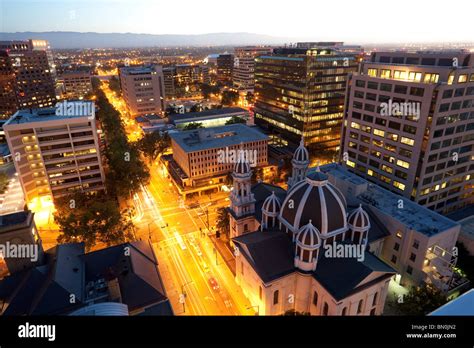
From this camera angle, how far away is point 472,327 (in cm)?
855

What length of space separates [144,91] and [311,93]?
104092 mm

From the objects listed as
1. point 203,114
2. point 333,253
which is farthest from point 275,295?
point 203,114

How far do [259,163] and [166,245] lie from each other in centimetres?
4333

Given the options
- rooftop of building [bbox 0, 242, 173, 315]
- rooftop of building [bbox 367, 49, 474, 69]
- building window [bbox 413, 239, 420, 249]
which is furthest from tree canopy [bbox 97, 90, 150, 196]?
rooftop of building [bbox 367, 49, 474, 69]

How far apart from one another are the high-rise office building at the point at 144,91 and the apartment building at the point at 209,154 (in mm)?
80501

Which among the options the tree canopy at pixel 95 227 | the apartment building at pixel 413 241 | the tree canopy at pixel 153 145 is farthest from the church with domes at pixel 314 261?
the tree canopy at pixel 153 145

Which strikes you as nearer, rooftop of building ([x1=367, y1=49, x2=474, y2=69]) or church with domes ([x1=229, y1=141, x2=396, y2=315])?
church with domes ([x1=229, y1=141, x2=396, y2=315])

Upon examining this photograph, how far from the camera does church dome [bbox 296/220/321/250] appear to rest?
39.2 metres

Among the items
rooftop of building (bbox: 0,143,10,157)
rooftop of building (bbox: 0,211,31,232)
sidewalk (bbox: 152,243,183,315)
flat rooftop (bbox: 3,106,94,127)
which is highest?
flat rooftop (bbox: 3,106,94,127)

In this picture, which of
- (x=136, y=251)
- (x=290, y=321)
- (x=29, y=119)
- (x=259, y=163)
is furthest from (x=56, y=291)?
(x=259, y=163)

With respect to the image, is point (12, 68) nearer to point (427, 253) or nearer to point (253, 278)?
point (253, 278)

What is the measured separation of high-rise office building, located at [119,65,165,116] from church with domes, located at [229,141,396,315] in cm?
13871

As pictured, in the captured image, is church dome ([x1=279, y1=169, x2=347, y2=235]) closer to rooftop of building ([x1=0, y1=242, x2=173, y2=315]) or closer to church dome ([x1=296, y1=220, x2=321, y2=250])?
church dome ([x1=296, y1=220, x2=321, y2=250])

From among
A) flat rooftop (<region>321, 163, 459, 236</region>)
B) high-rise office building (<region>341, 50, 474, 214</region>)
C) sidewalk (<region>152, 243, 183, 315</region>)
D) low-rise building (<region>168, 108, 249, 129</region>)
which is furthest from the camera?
low-rise building (<region>168, 108, 249, 129</region>)
